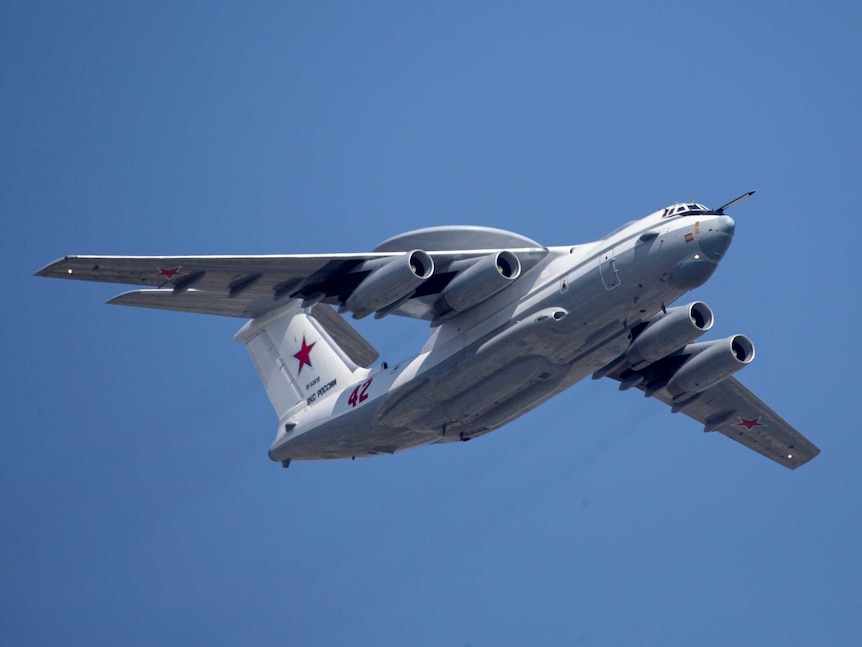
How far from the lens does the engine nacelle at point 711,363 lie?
61.5 feet

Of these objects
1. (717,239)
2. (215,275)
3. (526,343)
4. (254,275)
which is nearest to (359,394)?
(254,275)

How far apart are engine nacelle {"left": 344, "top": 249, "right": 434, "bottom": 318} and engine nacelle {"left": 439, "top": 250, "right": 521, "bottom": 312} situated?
559 millimetres

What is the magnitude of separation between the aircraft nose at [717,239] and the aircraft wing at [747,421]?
445cm

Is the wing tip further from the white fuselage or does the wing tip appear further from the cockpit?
the cockpit

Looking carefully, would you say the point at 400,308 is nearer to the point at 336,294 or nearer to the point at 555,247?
the point at 336,294

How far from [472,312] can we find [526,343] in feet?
3.22

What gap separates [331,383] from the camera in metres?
19.6

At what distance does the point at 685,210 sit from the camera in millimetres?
16344

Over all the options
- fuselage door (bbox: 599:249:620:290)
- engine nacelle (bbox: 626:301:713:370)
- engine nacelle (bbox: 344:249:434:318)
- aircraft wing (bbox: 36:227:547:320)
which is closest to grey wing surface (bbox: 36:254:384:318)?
aircraft wing (bbox: 36:227:547:320)

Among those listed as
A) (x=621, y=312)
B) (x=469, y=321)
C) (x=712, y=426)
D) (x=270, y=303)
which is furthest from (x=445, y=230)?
(x=712, y=426)

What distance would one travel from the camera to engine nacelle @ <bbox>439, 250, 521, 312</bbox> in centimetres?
1691

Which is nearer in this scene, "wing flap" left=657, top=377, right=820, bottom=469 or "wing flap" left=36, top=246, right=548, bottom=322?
"wing flap" left=36, top=246, right=548, bottom=322

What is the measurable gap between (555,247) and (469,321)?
1.45 m

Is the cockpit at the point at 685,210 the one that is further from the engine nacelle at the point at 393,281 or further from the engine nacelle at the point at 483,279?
the engine nacelle at the point at 393,281
